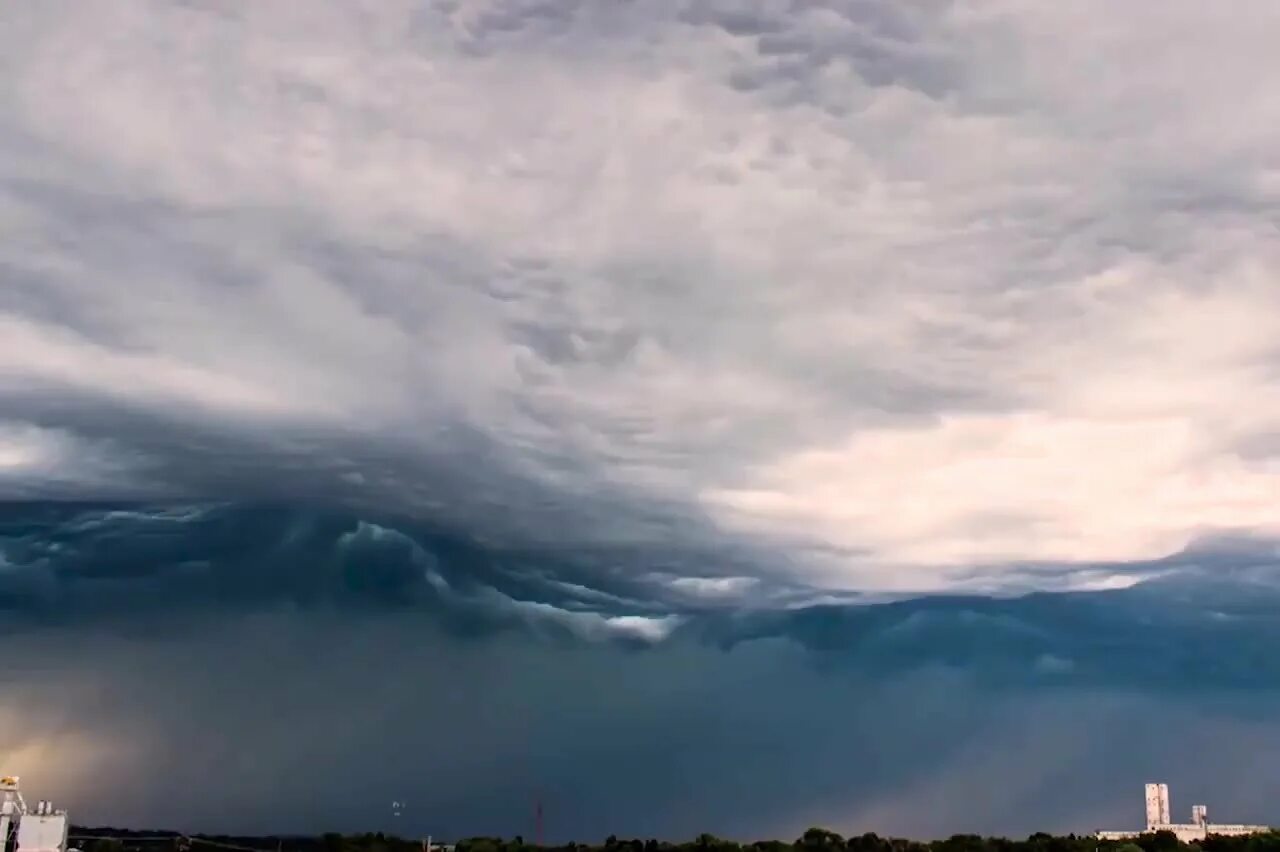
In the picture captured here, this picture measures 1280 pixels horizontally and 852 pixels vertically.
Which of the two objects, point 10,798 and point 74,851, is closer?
point 10,798
